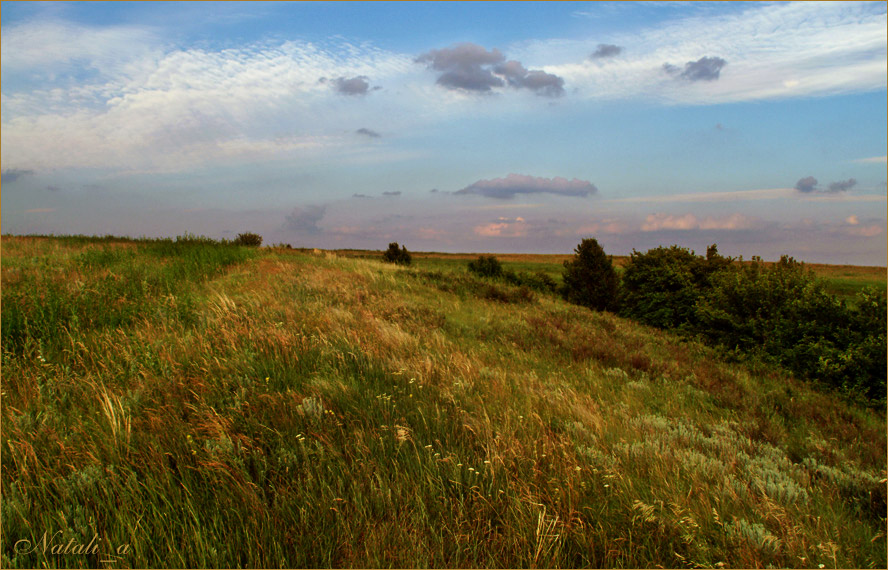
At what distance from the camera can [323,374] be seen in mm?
5238

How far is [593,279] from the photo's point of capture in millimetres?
26531

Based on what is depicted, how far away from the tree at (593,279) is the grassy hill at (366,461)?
1848cm

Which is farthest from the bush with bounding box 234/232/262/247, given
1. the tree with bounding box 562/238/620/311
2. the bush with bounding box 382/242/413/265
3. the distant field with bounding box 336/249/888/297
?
the tree with bounding box 562/238/620/311

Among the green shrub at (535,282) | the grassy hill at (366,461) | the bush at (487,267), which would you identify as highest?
the bush at (487,267)

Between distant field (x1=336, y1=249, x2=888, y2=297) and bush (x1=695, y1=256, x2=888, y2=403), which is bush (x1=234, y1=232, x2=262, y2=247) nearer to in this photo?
distant field (x1=336, y1=249, x2=888, y2=297)

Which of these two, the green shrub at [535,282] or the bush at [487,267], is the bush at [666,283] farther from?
the bush at [487,267]

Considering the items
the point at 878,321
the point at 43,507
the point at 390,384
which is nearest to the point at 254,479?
the point at 43,507

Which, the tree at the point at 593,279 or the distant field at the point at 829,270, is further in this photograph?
the distant field at the point at 829,270

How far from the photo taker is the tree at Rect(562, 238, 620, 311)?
1034 inches

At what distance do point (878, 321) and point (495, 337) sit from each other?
35.2 feet

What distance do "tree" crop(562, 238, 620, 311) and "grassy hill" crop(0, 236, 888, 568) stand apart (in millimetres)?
18478

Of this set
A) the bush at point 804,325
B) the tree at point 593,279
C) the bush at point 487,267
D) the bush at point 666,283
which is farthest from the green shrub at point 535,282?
the bush at point 804,325

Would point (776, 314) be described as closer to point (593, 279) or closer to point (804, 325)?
point (804, 325)

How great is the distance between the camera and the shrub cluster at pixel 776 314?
12.2 meters
